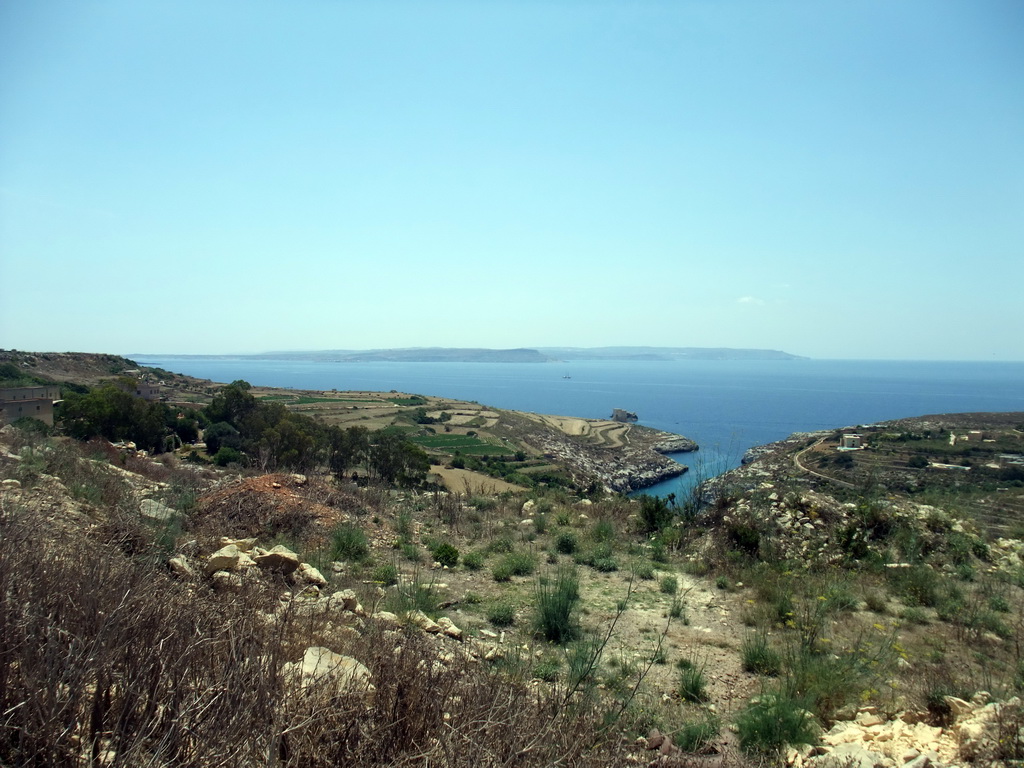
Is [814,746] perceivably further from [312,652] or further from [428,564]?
[428,564]

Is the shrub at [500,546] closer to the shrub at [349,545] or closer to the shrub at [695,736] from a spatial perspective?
the shrub at [349,545]

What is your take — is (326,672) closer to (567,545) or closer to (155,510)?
(155,510)

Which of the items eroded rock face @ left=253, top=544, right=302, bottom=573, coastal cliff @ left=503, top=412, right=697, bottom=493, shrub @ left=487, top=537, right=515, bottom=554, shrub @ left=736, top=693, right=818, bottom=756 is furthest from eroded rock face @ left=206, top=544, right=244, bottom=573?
coastal cliff @ left=503, top=412, right=697, bottom=493

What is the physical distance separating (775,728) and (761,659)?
161cm

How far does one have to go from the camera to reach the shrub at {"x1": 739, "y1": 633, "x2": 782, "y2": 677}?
17.7ft

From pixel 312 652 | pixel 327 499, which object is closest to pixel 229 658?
pixel 312 652

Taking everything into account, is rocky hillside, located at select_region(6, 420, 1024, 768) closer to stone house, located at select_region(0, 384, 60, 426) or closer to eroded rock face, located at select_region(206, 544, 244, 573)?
eroded rock face, located at select_region(206, 544, 244, 573)

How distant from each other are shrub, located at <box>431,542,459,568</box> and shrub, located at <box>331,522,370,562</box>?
115 centimetres

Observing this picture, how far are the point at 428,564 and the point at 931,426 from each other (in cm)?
4625

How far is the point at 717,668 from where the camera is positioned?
220 inches

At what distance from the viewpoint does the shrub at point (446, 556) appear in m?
9.20

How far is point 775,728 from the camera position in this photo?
4020 mm

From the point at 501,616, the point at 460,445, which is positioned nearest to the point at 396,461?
the point at 501,616

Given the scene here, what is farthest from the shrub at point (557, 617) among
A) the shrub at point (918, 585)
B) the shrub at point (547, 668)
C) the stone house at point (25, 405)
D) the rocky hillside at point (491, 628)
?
the stone house at point (25, 405)
